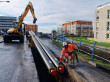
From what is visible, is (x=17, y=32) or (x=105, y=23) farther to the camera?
(x=105, y=23)

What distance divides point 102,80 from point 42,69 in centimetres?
543

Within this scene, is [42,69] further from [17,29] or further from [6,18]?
[6,18]

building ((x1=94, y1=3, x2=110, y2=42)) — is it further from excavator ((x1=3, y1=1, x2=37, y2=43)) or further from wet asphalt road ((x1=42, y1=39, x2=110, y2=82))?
wet asphalt road ((x1=42, y1=39, x2=110, y2=82))

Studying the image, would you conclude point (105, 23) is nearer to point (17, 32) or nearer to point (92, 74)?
point (17, 32)

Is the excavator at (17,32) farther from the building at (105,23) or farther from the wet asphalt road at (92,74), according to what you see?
the building at (105,23)

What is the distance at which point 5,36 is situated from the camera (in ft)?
69.5

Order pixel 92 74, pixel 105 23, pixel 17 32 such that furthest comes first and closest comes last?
pixel 105 23 → pixel 17 32 → pixel 92 74

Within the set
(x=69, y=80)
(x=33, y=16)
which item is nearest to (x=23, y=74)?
(x=69, y=80)

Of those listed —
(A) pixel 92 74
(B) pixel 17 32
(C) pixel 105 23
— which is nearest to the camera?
(A) pixel 92 74

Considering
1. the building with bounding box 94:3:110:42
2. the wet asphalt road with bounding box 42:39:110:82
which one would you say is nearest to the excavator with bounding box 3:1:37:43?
the wet asphalt road with bounding box 42:39:110:82

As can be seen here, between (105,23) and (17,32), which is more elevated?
(105,23)

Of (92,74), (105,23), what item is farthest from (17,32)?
(105,23)

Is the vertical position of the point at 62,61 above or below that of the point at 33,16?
below

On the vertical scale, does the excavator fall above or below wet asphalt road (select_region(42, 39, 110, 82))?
above
